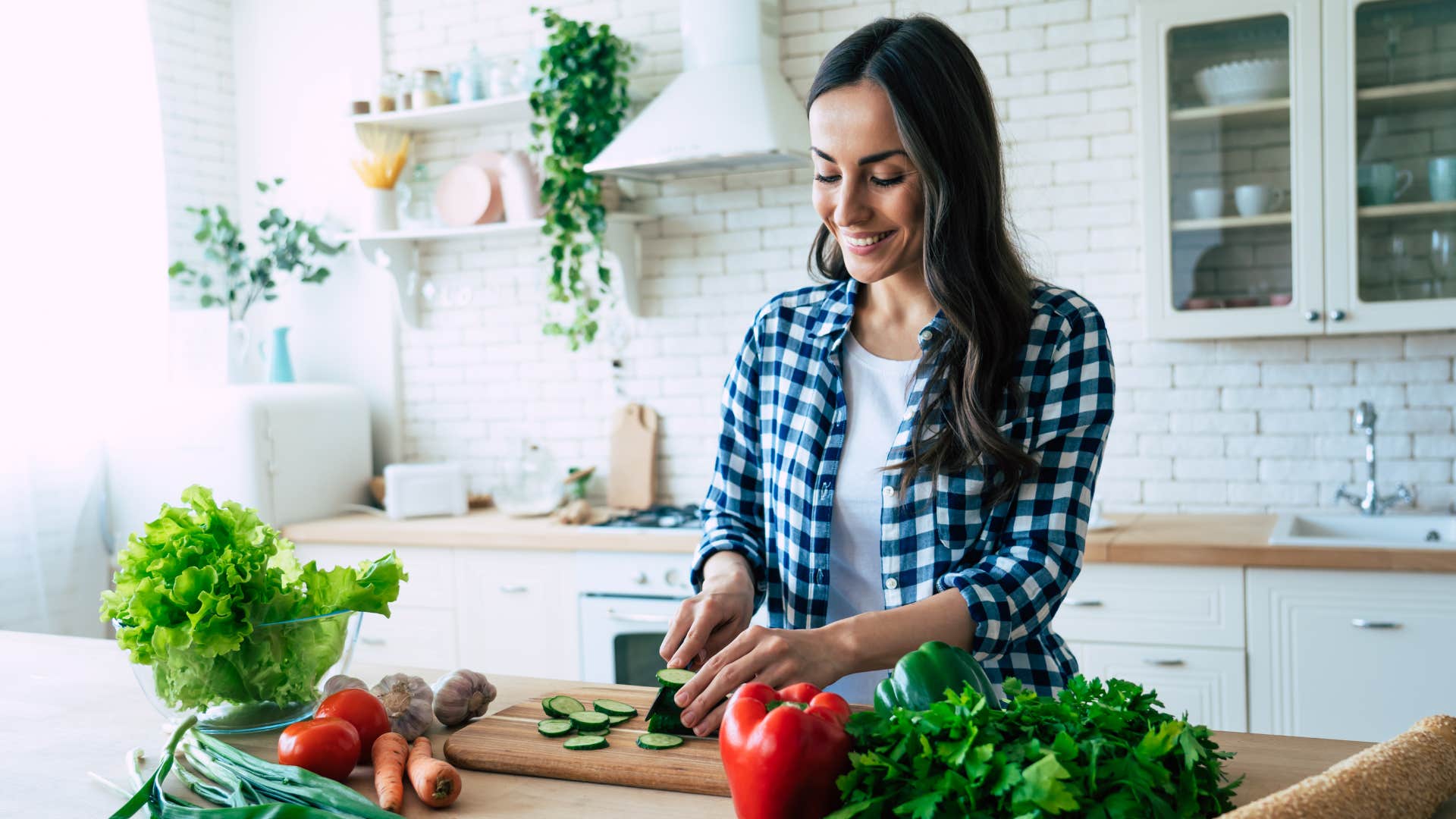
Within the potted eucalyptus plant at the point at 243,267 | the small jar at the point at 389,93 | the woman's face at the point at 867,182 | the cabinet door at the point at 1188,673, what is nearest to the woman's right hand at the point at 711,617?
the woman's face at the point at 867,182

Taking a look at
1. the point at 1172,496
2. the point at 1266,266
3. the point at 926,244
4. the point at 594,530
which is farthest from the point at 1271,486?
the point at 926,244

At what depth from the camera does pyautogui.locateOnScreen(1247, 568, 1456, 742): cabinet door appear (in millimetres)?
2785

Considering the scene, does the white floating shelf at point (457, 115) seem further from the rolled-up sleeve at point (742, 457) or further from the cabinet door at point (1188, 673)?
the cabinet door at point (1188, 673)

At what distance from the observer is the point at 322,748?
52.0 inches

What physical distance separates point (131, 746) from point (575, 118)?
2788mm

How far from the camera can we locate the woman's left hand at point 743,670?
136cm

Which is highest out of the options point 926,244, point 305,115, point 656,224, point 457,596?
point 305,115

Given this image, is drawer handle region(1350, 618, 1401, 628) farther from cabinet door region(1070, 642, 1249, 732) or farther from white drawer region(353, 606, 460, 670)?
white drawer region(353, 606, 460, 670)

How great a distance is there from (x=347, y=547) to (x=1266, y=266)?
9.63 ft

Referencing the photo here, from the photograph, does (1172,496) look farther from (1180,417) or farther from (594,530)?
(594,530)

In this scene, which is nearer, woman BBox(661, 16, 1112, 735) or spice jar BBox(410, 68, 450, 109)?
woman BBox(661, 16, 1112, 735)

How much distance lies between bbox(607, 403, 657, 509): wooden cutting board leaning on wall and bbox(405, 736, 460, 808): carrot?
278 centimetres

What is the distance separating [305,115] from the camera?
468 centimetres

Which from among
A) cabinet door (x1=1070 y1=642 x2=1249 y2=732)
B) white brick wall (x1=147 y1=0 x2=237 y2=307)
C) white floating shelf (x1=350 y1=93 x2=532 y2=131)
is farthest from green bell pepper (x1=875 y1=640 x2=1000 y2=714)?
white brick wall (x1=147 y1=0 x2=237 y2=307)
